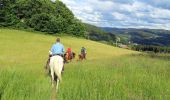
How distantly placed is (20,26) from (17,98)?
101716mm

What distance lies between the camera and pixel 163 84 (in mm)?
13305

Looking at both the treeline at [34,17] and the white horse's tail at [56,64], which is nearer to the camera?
the white horse's tail at [56,64]

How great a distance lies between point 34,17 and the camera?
11125 centimetres

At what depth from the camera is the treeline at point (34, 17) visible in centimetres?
10844

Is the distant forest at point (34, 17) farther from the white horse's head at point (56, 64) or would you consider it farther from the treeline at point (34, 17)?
the white horse's head at point (56, 64)

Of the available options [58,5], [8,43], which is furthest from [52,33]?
[8,43]

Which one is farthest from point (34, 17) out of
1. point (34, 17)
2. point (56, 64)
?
point (56, 64)

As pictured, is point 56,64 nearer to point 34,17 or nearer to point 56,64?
point 56,64

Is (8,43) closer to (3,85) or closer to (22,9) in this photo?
(22,9)

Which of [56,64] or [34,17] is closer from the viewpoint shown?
[56,64]

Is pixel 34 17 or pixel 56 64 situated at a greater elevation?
pixel 34 17

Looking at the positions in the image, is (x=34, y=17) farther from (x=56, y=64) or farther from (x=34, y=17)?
(x=56, y=64)

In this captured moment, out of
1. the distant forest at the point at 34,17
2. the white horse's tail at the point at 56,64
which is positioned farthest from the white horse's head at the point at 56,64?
the distant forest at the point at 34,17

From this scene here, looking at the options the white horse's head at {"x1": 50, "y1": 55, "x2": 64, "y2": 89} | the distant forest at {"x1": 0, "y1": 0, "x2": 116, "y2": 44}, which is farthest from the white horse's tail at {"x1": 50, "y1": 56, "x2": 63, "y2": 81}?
the distant forest at {"x1": 0, "y1": 0, "x2": 116, "y2": 44}
